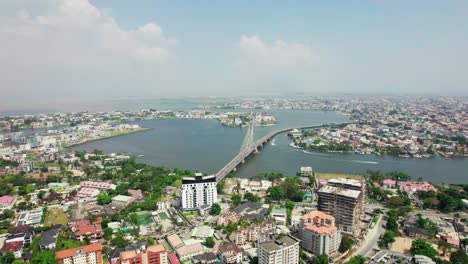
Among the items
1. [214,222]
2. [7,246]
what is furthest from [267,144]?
[7,246]

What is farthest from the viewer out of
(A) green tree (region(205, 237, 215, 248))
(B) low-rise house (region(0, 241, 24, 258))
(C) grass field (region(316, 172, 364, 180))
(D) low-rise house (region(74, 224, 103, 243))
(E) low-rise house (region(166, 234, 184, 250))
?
(C) grass field (region(316, 172, 364, 180))

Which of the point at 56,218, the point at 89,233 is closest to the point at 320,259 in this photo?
the point at 89,233

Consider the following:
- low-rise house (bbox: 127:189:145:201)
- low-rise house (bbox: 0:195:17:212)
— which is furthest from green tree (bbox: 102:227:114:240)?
low-rise house (bbox: 0:195:17:212)

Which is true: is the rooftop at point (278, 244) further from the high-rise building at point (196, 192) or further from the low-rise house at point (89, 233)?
the low-rise house at point (89, 233)

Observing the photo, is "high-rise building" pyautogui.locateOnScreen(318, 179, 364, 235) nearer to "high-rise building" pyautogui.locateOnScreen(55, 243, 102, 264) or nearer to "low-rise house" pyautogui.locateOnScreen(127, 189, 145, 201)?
"high-rise building" pyautogui.locateOnScreen(55, 243, 102, 264)

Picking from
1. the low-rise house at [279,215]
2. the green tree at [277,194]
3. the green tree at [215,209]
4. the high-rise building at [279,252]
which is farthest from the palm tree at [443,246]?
the green tree at [215,209]
